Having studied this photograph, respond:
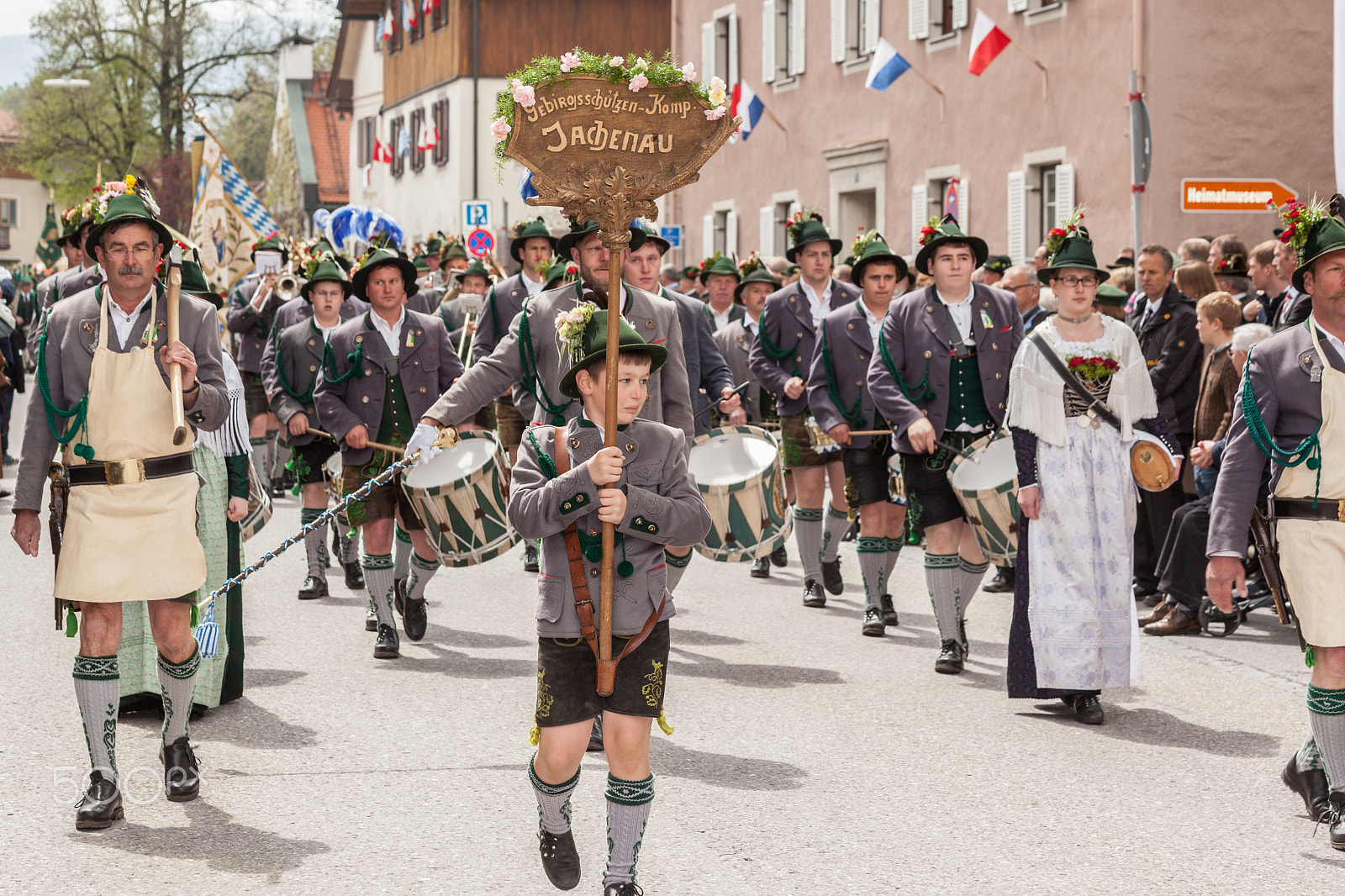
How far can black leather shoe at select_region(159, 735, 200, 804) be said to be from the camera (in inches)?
254

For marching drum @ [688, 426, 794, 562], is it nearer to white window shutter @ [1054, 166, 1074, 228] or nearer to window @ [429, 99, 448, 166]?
white window shutter @ [1054, 166, 1074, 228]

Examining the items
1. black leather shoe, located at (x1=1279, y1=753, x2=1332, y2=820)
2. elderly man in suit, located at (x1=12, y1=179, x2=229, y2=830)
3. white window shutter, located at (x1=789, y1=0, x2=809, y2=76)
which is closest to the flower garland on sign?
elderly man in suit, located at (x1=12, y1=179, x2=229, y2=830)

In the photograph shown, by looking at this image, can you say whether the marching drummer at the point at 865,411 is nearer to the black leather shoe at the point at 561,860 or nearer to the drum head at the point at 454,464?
the drum head at the point at 454,464

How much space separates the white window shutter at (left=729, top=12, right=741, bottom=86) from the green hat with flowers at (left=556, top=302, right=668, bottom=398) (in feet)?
94.7

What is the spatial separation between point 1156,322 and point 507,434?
4.39 meters

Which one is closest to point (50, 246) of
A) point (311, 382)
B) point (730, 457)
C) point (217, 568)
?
point (311, 382)

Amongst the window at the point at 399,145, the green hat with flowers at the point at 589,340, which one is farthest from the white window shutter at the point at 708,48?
the green hat with flowers at the point at 589,340

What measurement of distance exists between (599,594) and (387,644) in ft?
14.2

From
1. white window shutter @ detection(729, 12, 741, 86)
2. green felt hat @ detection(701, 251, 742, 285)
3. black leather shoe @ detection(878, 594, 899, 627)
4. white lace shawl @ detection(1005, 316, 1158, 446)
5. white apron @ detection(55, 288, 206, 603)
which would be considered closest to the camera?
white apron @ detection(55, 288, 206, 603)

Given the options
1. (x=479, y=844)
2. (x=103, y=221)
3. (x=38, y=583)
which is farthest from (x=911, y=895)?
(x=38, y=583)

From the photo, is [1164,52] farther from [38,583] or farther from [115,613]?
[115,613]

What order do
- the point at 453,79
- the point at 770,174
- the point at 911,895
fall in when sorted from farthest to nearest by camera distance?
the point at 453,79 → the point at 770,174 → the point at 911,895

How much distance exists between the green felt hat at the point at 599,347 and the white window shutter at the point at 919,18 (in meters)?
21.7

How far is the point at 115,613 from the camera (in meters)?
6.30
